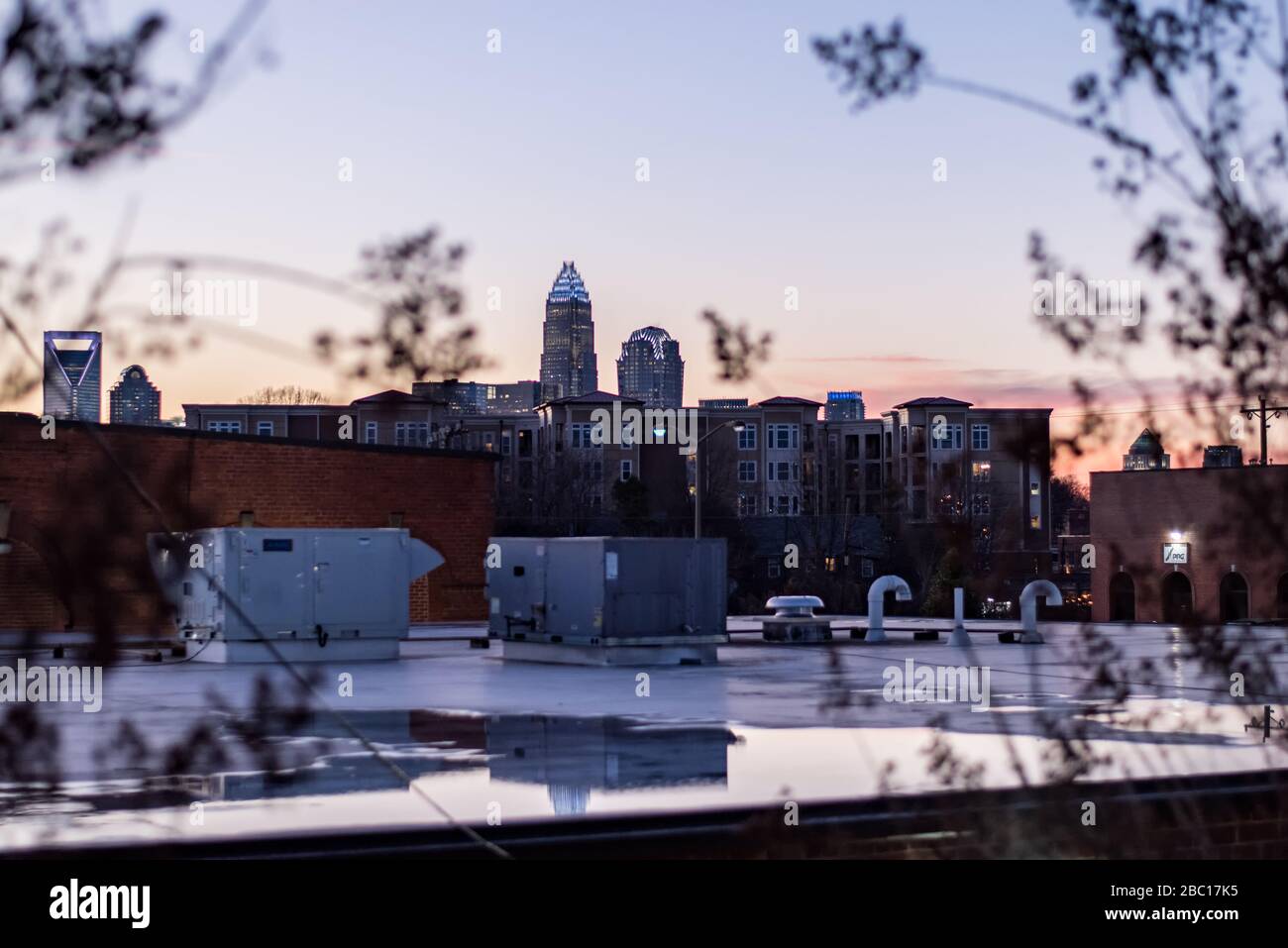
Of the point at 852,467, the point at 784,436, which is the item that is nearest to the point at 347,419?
the point at 784,436

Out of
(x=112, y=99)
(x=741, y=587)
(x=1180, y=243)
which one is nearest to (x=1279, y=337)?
(x=1180, y=243)

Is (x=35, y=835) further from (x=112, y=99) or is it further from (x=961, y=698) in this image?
(x=961, y=698)

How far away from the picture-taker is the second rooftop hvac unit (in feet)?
81.6

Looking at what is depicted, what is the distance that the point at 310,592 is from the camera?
26.3 metres

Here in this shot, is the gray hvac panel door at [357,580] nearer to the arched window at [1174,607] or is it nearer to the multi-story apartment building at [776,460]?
the arched window at [1174,607]

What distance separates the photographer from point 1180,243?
4625mm

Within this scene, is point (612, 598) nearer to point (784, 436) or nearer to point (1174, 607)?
point (1174, 607)

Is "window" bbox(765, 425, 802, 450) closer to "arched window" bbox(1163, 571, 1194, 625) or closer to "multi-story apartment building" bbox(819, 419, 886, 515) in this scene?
"multi-story apartment building" bbox(819, 419, 886, 515)

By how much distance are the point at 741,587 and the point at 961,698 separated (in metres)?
66.2

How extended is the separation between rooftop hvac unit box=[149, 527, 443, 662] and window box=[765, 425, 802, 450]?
→ 296 feet

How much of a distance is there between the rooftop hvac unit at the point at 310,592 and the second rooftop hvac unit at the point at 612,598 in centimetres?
189

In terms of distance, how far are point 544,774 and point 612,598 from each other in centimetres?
1190

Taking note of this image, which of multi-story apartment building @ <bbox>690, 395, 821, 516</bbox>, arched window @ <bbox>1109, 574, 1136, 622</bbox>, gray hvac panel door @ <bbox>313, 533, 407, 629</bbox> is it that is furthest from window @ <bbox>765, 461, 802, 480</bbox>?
gray hvac panel door @ <bbox>313, 533, 407, 629</bbox>

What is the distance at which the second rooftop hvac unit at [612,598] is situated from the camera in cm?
2488
